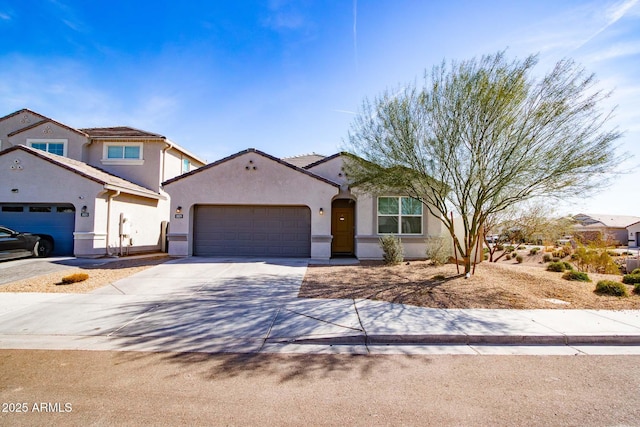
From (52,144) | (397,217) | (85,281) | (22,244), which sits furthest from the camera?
(52,144)

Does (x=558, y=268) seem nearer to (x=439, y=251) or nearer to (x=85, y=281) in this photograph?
(x=439, y=251)

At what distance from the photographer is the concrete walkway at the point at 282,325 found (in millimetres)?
5320

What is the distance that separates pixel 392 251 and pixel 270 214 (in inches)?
216

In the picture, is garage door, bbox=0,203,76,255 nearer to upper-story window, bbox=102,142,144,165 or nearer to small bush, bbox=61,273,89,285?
upper-story window, bbox=102,142,144,165

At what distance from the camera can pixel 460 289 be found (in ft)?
28.7

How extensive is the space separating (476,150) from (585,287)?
16.2ft

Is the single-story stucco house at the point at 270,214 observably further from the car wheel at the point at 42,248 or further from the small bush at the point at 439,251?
the car wheel at the point at 42,248

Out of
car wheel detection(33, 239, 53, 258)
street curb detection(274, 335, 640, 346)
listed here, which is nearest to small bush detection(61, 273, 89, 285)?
car wheel detection(33, 239, 53, 258)

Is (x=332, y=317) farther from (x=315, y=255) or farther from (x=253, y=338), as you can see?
(x=315, y=255)

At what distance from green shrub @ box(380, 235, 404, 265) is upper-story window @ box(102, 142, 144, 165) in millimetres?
13796

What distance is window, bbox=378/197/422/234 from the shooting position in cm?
1483

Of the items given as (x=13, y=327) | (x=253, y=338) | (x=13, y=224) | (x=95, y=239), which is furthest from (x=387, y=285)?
(x=13, y=224)

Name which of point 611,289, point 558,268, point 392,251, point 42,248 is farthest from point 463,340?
point 42,248

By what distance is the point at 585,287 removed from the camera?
940 cm
